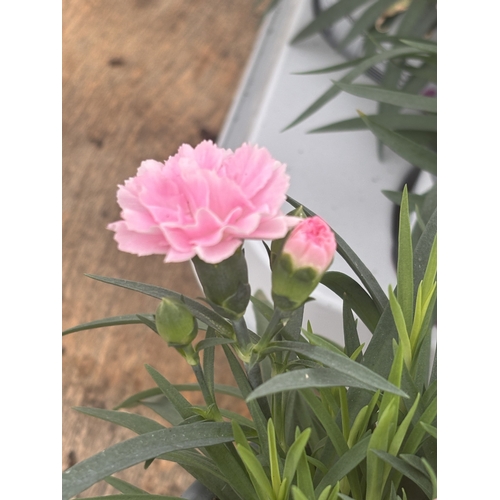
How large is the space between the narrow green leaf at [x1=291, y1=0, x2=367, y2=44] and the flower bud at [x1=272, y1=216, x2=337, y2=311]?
2.42 ft

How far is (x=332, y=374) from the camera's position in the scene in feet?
1.01

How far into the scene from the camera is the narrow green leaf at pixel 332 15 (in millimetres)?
924

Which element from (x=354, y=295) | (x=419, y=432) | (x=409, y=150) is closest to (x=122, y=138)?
(x=409, y=150)

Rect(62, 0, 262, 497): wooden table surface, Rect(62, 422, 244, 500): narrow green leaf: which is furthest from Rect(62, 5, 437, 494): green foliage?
Rect(62, 0, 262, 497): wooden table surface

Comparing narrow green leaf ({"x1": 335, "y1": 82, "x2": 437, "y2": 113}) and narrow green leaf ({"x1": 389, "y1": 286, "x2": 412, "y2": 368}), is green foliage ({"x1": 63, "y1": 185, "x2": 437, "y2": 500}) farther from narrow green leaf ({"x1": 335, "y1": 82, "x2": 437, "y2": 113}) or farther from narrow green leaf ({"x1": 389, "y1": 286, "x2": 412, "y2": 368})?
narrow green leaf ({"x1": 335, "y1": 82, "x2": 437, "y2": 113})

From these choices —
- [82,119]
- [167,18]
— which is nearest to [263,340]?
[82,119]

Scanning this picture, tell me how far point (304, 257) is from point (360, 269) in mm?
147

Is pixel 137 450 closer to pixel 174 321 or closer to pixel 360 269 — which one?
pixel 174 321

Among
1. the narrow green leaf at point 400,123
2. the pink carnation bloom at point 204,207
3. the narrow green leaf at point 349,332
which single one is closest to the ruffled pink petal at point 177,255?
the pink carnation bloom at point 204,207

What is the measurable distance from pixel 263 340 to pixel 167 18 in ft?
4.23

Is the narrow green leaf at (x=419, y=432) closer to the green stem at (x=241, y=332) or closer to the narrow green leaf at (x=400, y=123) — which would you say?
the green stem at (x=241, y=332)

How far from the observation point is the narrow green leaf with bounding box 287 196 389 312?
40cm

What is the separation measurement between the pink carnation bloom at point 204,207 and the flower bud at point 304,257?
12 mm
